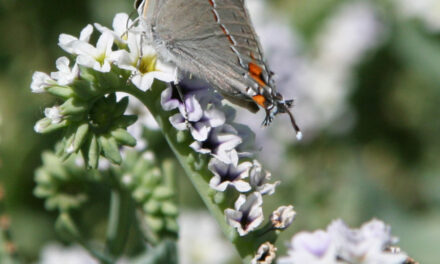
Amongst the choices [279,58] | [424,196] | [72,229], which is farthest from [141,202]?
[424,196]

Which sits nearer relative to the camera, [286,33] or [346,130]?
[286,33]

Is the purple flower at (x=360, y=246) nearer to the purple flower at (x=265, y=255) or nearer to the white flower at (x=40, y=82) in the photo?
the purple flower at (x=265, y=255)

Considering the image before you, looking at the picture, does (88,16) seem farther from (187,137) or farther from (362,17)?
(187,137)

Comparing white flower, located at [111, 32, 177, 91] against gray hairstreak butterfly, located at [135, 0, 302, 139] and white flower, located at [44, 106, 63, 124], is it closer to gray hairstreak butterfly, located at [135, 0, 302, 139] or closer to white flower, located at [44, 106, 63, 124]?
gray hairstreak butterfly, located at [135, 0, 302, 139]

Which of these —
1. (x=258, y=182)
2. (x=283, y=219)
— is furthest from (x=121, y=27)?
(x=283, y=219)

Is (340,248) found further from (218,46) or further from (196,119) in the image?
(218,46)

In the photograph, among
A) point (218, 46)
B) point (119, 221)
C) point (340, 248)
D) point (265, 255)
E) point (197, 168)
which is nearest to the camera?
point (340, 248)
